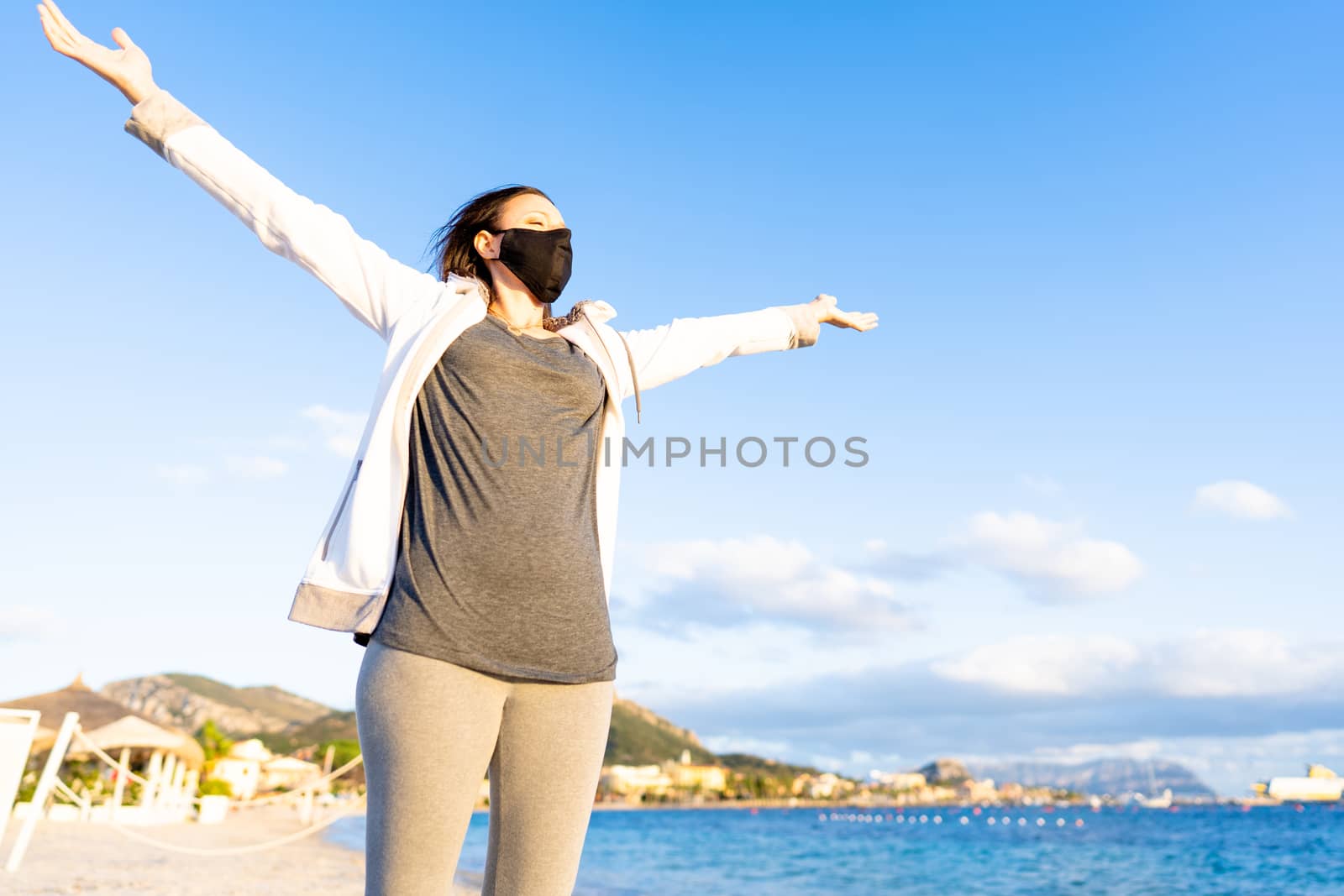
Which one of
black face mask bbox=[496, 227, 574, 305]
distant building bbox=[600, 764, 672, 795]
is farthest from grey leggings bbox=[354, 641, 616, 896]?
distant building bbox=[600, 764, 672, 795]

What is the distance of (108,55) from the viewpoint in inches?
75.3

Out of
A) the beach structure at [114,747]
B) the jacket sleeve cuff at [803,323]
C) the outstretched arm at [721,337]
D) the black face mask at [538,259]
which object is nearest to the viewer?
the black face mask at [538,259]

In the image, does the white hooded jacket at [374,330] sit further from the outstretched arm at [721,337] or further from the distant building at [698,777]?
the distant building at [698,777]

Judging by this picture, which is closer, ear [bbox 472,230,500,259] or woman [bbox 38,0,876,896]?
woman [bbox 38,0,876,896]

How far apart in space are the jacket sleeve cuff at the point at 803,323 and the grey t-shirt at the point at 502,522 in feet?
2.44

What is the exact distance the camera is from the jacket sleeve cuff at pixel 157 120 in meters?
1.90

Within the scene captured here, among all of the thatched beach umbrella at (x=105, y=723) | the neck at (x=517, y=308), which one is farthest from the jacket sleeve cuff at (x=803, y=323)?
the thatched beach umbrella at (x=105, y=723)

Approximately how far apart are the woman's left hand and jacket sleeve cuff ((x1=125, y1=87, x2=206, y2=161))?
150cm

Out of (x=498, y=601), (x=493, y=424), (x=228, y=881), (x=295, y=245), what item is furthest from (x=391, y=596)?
(x=228, y=881)

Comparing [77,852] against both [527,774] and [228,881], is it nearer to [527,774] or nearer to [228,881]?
[228,881]

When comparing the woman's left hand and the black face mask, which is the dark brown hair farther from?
the woman's left hand

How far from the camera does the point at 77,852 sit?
9617 millimetres

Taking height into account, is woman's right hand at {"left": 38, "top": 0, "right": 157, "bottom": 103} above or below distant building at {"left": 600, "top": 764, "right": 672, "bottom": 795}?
above

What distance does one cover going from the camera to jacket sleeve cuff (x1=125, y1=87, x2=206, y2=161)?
190cm
